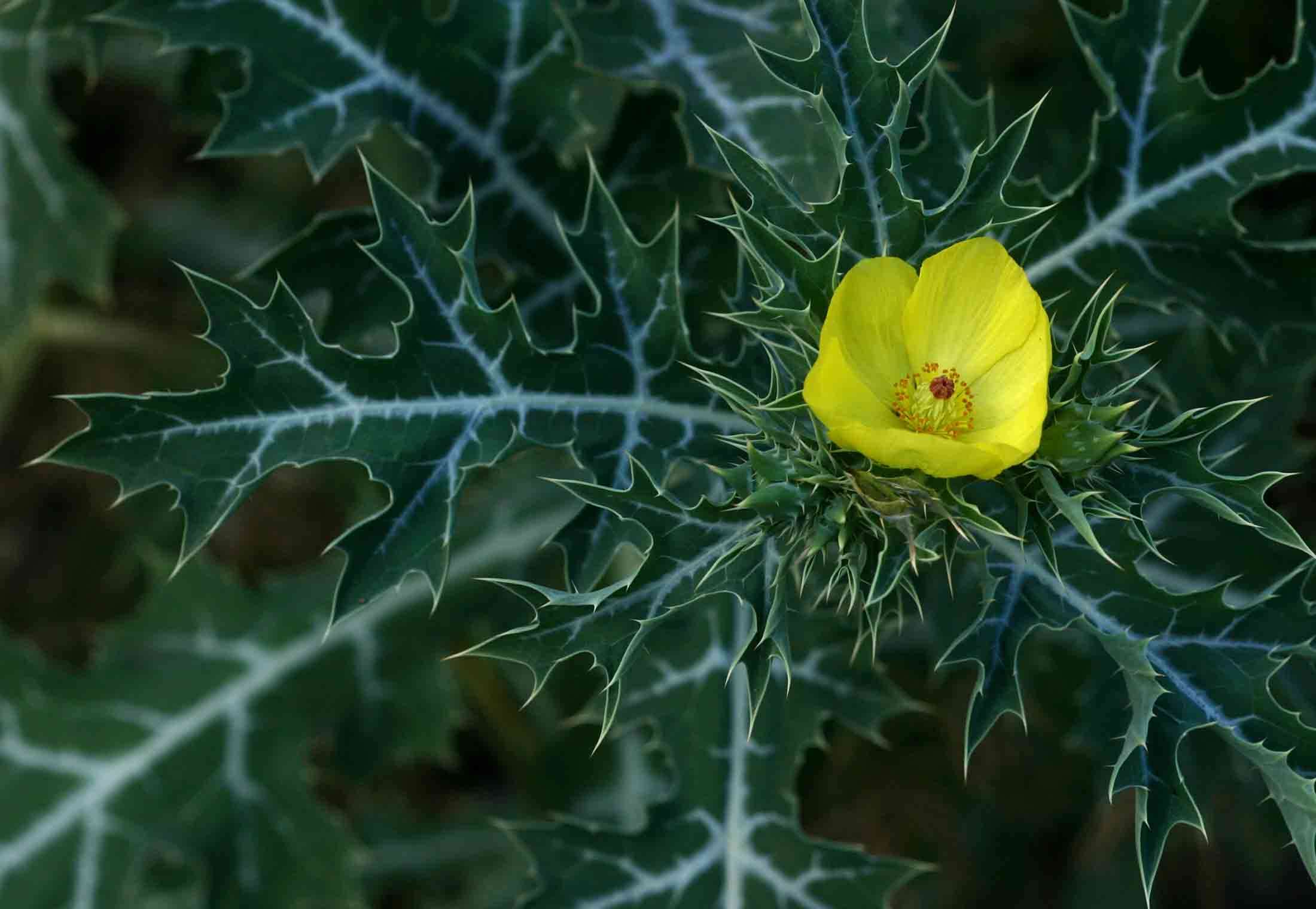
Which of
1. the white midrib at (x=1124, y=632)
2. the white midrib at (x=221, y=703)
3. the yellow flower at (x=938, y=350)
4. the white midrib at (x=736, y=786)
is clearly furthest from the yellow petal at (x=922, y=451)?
the white midrib at (x=221, y=703)

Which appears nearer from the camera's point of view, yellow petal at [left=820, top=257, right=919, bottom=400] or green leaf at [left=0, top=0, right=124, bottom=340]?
yellow petal at [left=820, top=257, right=919, bottom=400]

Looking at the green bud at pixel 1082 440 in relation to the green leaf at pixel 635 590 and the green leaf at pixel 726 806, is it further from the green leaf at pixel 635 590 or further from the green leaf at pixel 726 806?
the green leaf at pixel 726 806

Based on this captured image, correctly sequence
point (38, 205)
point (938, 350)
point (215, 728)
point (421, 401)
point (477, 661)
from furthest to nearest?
point (38, 205) → point (477, 661) → point (215, 728) → point (421, 401) → point (938, 350)

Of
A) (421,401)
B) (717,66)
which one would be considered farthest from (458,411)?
(717,66)

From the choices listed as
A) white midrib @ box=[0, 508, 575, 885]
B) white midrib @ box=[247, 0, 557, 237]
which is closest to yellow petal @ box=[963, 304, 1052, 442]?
white midrib @ box=[247, 0, 557, 237]

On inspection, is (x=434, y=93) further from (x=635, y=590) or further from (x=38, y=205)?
(x=38, y=205)

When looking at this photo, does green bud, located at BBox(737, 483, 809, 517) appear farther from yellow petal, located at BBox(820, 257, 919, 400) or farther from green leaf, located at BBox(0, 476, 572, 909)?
green leaf, located at BBox(0, 476, 572, 909)
